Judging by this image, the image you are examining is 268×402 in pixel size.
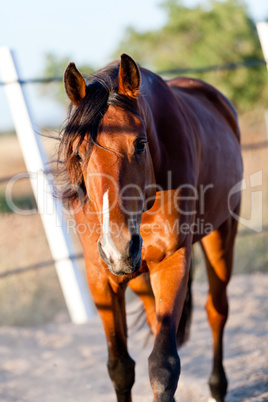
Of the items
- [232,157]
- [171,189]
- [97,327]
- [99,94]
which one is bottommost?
[97,327]

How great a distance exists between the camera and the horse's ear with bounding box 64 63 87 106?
1916mm

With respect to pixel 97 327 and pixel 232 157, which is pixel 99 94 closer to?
pixel 232 157

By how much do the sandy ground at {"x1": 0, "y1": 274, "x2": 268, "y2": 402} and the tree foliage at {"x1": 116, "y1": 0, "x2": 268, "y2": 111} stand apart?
960cm

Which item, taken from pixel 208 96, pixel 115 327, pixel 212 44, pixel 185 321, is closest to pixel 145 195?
pixel 115 327

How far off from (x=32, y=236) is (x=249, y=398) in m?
3.03

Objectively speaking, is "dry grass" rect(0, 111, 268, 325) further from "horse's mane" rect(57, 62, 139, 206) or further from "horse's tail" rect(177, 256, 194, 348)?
"horse's mane" rect(57, 62, 139, 206)

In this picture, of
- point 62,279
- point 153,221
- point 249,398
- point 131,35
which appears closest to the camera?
point 153,221

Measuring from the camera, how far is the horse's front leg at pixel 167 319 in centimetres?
199

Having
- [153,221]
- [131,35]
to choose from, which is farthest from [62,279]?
[131,35]

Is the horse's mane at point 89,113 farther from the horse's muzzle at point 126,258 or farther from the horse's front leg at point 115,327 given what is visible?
the horse's front leg at point 115,327

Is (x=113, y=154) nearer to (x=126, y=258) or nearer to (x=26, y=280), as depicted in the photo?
(x=126, y=258)

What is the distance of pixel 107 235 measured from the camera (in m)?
1.71

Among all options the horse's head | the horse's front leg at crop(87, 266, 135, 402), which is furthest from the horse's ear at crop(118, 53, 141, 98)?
the horse's front leg at crop(87, 266, 135, 402)

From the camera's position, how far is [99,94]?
75.4 inches
